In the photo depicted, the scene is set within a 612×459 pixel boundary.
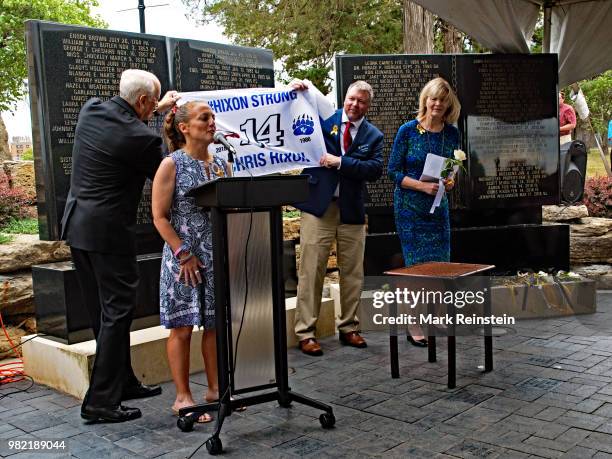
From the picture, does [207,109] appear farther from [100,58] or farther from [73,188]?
[100,58]

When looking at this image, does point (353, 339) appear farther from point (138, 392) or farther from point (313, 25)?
point (313, 25)

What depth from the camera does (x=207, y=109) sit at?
3.80 metres

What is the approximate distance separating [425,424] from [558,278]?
3348 millimetres

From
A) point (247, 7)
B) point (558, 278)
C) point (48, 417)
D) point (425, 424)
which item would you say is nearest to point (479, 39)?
point (558, 278)

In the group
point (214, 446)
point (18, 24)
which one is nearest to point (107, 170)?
point (214, 446)

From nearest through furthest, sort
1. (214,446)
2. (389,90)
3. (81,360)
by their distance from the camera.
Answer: (214,446) → (81,360) → (389,90)

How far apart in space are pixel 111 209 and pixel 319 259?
1869mm

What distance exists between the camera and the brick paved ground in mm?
3387

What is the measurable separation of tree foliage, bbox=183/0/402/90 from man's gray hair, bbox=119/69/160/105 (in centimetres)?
1091

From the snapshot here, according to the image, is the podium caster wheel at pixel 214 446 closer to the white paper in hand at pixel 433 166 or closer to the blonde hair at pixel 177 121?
the blonde hair at pixel 177 121

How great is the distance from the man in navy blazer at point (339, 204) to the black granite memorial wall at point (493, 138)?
4.00 feet

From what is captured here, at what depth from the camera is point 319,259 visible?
207 inches

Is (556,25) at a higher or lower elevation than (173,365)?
higher

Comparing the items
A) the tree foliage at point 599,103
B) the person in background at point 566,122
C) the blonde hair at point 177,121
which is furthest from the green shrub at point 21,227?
the tree foliage at point 599,103
